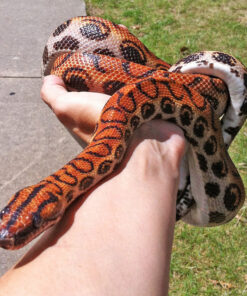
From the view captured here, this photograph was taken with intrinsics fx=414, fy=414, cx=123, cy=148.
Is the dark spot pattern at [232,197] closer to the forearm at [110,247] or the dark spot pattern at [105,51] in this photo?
the forearm at [110,247]

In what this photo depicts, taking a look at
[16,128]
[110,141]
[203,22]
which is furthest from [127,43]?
[203,22]

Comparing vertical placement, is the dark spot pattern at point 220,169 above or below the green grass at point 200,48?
above

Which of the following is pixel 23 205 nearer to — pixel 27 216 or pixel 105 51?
pixel 27 216

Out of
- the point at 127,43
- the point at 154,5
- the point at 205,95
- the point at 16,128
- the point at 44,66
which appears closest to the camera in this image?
the point at 205,95

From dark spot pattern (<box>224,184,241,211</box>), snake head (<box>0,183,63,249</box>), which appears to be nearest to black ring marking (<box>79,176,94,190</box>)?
snake head (<box>0,183,63,249</box>)

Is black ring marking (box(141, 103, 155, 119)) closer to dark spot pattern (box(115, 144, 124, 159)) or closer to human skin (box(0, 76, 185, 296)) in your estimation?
human skin (box(0, 76, 185, 296))

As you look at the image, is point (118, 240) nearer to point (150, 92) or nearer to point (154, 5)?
point (150, 92)

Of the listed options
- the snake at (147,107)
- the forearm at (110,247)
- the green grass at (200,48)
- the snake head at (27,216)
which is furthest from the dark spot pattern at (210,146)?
the green grass at (200,48)

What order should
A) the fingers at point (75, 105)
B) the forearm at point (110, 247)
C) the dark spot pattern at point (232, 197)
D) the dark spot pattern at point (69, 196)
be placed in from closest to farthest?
the forearm at point (110, 247) < the dark spot pattern at point (69, 196) < the fingers at point (75, 105) < the dark spot pattern at point (232, 197)
